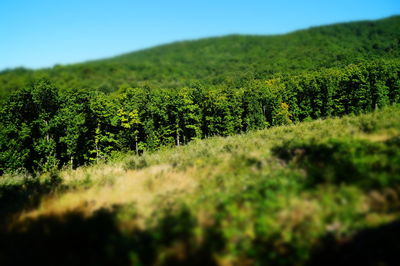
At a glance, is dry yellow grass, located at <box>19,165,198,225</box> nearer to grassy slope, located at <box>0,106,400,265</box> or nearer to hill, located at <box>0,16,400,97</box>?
grassy slope, located at <box>0,106,400,265</box>

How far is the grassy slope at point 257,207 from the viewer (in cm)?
543

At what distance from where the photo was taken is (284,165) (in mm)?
8875

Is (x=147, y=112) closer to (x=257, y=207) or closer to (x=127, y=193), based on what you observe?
(x=127, y=193)

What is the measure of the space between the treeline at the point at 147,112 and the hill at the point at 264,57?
3656 centimetres

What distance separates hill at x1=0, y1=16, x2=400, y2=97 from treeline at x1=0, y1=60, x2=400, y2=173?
36564mm

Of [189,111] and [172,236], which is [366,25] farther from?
[172,236]

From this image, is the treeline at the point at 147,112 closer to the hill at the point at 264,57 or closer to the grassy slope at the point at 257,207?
the grassy slope at the point at 257,207

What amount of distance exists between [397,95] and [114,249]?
75.8 metres

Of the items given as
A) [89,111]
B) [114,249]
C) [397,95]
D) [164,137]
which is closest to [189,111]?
[164,137]

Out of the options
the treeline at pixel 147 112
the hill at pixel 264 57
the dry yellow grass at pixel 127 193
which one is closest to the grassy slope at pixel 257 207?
the dry yellow grass at pixel 127 193

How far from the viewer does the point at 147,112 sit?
45219 mm

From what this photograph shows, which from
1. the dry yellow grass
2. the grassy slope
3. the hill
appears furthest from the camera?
the hill

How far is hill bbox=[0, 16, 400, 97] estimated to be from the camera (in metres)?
115

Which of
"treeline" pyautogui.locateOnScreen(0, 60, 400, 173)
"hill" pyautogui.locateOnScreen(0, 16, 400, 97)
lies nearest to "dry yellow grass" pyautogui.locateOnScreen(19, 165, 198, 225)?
"treeline" pyautogui.locateOnScreen(0, 60, 400, 173)
